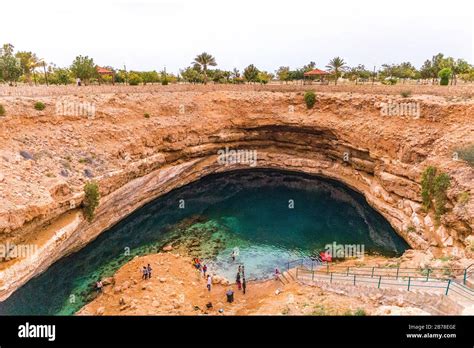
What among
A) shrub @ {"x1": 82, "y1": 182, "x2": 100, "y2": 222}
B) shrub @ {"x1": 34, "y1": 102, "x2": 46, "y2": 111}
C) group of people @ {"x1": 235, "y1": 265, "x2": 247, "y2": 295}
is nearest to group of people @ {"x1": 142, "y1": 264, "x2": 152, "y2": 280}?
group of people @ {"x1": 235, "y1": 265, "x2": 247, "y2": 295}

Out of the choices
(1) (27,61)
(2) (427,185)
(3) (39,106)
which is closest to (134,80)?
(1) (27,61)

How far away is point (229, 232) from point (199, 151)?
1560 centimetres

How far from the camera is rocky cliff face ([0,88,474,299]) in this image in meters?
26.7

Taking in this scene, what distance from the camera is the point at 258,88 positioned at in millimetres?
54094

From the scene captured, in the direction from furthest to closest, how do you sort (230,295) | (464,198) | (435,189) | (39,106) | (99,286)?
(39,106) → (435,189) → (464,198) → (99,286) → (230,295)

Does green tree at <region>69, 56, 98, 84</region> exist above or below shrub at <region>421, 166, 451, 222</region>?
above

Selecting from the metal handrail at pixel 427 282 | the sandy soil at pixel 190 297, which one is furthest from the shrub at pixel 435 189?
the sandy soil at pixel 190 297

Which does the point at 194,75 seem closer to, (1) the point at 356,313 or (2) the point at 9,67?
(2) the point at 9,67

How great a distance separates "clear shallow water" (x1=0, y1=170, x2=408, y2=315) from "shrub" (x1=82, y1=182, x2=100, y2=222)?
3.47 meters

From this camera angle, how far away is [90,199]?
30172 millimetres

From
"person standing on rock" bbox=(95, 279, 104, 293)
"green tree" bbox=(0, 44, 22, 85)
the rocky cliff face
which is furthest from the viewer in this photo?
"green tree" bbox=(0, 44, 22, 85)

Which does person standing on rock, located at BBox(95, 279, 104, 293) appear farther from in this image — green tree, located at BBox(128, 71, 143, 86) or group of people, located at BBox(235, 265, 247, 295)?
green tree, located at BBox(128, 71, 143, 86)
